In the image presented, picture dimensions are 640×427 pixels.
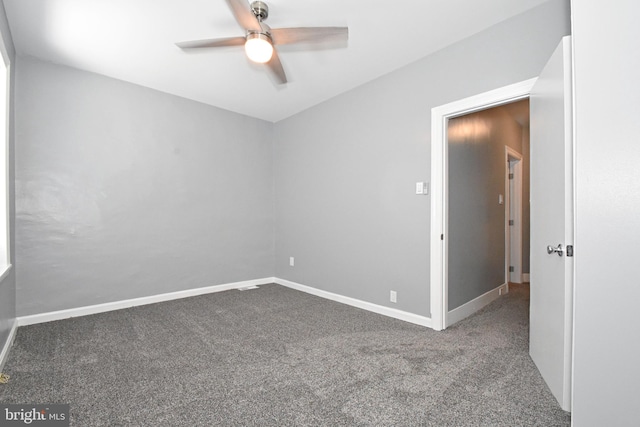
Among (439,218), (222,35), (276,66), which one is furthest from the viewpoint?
(439,218)

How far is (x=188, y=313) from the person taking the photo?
3227 millimetres

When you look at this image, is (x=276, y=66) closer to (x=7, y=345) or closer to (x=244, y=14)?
(x=244, y=14)

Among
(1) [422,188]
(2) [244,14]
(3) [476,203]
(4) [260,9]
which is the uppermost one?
(4) [260,9]

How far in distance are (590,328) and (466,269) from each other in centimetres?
194

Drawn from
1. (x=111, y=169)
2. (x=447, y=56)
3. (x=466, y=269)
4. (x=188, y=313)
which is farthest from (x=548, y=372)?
(x=111, y=169)

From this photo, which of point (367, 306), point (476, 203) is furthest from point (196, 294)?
point (476, 203)

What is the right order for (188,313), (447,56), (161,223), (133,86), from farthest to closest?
(161,223) → (133,86) → (188,313) → (447,56)

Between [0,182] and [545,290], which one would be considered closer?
[545,290]

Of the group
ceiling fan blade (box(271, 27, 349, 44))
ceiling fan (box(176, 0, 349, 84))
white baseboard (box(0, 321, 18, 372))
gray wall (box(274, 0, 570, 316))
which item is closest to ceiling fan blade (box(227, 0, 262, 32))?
ceiling fan (box(176, 0, 349, 84))

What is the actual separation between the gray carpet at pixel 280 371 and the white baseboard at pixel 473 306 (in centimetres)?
11

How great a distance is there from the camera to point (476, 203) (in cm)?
346

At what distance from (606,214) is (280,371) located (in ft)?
6.39

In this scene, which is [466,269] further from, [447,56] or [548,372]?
[447,56]

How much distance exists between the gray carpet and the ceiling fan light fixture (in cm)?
212
